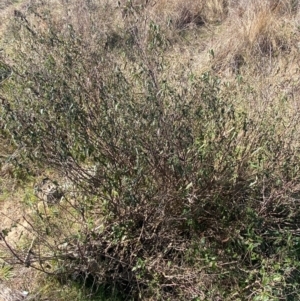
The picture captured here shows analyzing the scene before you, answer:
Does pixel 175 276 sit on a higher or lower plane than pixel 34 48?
lower

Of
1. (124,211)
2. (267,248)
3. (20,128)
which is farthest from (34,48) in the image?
(267,248)

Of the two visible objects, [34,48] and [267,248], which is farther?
[34,48]

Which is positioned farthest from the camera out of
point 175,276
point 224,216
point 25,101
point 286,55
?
point 286,55

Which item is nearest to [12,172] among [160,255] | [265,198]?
[160,255]

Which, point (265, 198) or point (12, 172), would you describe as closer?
point (265, 198)

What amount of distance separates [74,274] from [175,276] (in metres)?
0.61

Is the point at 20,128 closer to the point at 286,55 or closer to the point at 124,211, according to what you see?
the point at 124,211

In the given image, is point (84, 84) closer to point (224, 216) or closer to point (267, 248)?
point (224, 216)

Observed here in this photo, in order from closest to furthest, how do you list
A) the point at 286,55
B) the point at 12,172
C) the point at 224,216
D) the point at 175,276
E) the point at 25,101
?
the point at 175,276
the point at 224,216
the point at 25,101
the point at 12,172
the point at 286,55

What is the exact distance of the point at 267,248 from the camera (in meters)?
2.59

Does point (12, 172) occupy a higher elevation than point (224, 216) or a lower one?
higher

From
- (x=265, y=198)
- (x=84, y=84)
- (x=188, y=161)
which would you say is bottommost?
(x=265, y=198)

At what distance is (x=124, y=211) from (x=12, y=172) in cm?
131

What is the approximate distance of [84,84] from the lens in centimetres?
297
